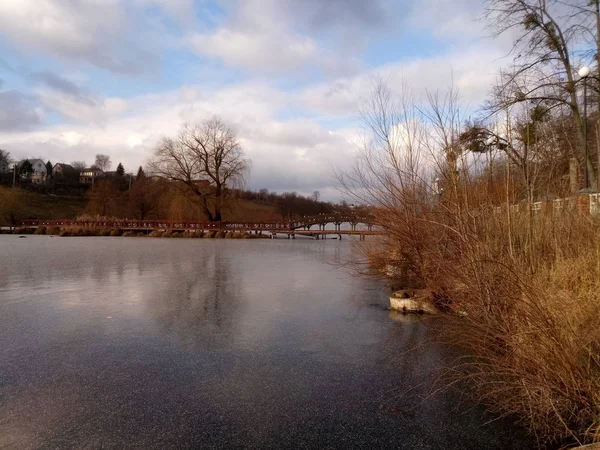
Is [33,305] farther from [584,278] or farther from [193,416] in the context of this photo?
[584,278]

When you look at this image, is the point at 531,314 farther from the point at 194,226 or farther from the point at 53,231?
the point at 53,231

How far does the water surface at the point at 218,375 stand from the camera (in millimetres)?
3645

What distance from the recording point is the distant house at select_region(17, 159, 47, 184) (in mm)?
93500

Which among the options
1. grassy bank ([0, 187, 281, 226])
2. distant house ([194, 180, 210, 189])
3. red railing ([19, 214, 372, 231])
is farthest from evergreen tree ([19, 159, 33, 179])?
distant house ([194, 180, 210, 189])

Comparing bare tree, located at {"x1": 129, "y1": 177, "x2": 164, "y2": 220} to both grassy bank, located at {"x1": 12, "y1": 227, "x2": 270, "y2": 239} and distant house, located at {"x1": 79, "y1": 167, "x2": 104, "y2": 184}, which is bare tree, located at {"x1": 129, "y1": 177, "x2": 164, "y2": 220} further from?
distant house, located at {"x1": 79, "y1": 167, "x2": 104, "y2": 184}

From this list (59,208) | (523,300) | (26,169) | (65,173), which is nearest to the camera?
(523,300)

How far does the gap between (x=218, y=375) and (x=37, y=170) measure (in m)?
115

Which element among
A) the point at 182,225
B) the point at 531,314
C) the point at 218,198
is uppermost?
the point at 218,198

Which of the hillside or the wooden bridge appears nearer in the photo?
the wooden bridge

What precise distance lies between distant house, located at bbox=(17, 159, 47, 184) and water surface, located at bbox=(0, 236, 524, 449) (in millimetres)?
98098

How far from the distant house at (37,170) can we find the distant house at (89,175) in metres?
7.62

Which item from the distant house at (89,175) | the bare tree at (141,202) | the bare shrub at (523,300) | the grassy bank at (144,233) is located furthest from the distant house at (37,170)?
the bare shrub at (523,300)

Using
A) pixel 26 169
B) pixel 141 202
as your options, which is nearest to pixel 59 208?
pixel 26 169

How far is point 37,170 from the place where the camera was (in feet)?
332
